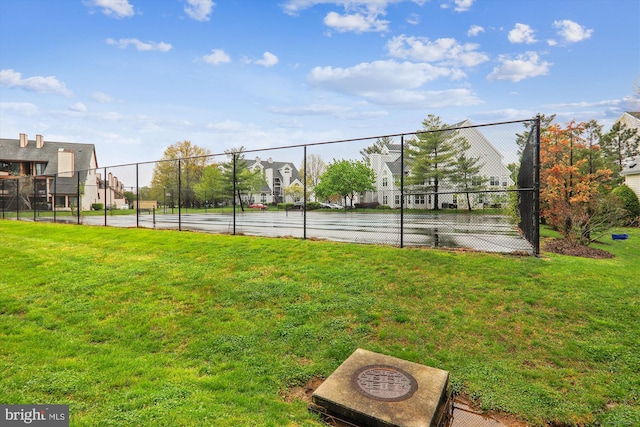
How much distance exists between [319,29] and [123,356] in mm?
12352

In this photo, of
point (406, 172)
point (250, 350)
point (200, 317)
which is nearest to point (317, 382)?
point (250, 350)

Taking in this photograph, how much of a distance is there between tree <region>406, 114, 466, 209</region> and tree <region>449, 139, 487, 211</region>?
98 millimetres

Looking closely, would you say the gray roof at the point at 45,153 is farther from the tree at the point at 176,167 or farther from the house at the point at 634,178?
the house at the point at 634,178

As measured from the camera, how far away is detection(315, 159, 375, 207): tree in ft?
35.5

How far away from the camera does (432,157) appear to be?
884cm

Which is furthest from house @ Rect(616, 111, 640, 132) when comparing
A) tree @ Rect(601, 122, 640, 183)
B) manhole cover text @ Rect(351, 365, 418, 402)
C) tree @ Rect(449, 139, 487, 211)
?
manhole cover text @ Rect(351, 365, 418, 402)

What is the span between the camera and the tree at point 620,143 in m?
29.2

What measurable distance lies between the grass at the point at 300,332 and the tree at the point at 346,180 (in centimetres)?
465

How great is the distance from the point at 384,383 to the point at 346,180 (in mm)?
8983

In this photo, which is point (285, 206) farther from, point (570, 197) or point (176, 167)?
point (176, 167)

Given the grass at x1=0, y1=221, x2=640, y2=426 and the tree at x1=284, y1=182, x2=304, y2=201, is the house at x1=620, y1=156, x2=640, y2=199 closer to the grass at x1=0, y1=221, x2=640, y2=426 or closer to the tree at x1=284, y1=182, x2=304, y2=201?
the grass at x1=0, y1=221, x2=640, y2=426

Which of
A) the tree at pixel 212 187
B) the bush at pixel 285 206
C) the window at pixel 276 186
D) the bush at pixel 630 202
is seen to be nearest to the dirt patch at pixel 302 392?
the window at pixel 276 186

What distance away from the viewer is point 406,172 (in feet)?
28.8

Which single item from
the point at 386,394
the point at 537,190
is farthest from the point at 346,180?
the point at 386,394
